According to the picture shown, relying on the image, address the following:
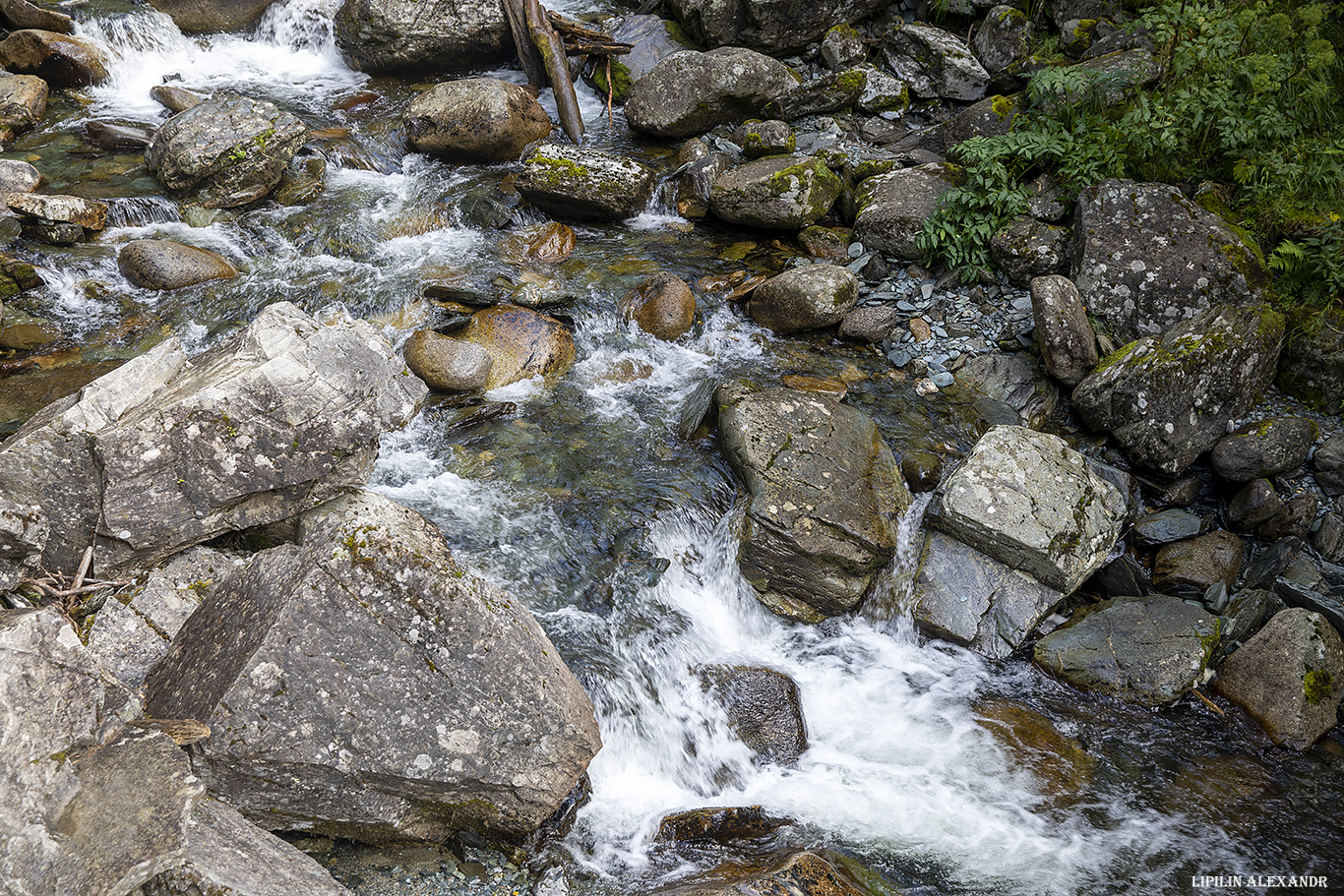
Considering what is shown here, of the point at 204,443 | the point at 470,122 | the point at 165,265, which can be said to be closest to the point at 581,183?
the point at 470,122

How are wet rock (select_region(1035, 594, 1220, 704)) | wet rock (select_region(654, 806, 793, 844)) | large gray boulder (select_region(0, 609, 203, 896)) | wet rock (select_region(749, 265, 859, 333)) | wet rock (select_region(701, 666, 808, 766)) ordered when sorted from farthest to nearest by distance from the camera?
wet rock (select_region(749, 265, 859, 333))
wet rock (select_region(1035, 594, 1220, 704))
wet rock (select_region(701, 666, 808, 766))
wet rock (select_region(654, 806, 793, 844))
large gray boulder (select_region(0, 609, 203, 896))

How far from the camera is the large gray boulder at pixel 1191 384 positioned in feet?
21.6

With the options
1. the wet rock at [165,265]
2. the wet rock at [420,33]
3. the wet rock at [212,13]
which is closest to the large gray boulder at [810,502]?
the wet rock at [165,265]

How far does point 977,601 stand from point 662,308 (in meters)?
4.58

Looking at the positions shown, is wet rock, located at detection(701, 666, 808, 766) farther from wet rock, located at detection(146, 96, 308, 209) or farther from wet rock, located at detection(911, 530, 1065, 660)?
wet rock, located at detection(146, 96, 308, 209)

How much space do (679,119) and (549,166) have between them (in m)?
2.63

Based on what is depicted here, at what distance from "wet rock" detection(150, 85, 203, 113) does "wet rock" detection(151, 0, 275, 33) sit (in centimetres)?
257

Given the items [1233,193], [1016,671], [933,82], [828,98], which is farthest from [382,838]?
[933,82]

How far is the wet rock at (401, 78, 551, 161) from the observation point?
34.6ft

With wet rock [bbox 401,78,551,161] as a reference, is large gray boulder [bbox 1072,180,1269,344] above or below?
below

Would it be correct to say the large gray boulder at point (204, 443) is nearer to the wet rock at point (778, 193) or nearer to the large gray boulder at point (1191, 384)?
the wet rock at point (778, 193)

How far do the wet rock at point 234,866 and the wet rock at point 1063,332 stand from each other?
746 centimetres

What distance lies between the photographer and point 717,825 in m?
4.45

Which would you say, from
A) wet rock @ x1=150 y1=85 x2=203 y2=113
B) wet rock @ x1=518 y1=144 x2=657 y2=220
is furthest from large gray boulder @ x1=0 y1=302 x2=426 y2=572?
wet rock @ x1=150 y1=85 x2=203 y2=113
